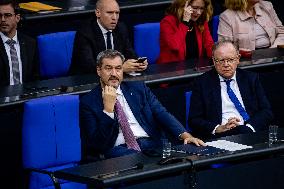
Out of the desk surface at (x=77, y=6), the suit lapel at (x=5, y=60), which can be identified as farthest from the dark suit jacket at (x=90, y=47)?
the desk surface at (x=77, y=6)

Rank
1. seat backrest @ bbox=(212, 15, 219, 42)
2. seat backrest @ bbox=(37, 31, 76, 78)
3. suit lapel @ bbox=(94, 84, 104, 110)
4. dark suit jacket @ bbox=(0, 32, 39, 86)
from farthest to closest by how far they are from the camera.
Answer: seat backrest @ bbox=(212, 15, 219, 42)
seat backrest @ bbox=(37, 31, 76, 78)
dark suit jacket @ bbox=(0, 32, 39, 86)
suit lapel @ bbox=(94, 84, 104, 110)

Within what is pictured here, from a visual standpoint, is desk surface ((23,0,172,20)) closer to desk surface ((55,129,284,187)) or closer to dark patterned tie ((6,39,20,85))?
dark patterned tie ((6,39,20,85))

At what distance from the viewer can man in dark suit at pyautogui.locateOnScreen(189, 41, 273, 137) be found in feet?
20.9

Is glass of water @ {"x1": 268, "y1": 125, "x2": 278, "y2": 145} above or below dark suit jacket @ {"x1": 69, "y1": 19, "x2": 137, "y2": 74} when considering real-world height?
below

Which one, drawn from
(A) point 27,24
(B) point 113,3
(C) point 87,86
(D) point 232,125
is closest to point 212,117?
(D) point 232,125

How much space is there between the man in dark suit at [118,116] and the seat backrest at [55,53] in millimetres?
1221

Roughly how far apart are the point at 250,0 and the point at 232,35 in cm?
32

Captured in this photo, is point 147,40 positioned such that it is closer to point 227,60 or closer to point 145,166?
point 227,60

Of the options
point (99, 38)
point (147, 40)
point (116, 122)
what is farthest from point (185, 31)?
point (116, 122)

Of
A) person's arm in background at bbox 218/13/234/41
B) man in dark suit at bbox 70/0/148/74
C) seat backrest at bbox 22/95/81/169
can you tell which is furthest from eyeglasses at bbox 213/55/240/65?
person's arm in background at bbox 218/13/234/41

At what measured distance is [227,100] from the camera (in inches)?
259

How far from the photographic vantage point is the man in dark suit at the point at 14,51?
23.0 feet

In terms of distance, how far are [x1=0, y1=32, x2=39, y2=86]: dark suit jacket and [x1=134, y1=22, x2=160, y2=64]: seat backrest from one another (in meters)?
0.90

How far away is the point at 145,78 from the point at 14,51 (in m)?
1.03
